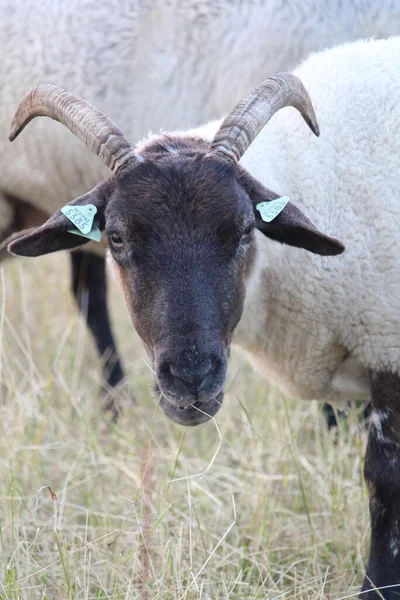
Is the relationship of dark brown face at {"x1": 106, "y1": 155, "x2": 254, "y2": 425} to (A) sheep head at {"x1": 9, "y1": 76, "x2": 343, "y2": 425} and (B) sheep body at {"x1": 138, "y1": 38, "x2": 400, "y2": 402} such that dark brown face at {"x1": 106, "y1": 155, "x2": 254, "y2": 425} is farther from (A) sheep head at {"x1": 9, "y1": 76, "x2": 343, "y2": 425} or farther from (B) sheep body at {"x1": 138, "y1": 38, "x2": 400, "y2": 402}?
(B) sheep body at {"x1": 138, "y1": 38, "x2": 400, "y2": 402}

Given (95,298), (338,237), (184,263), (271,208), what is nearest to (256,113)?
(271,208)

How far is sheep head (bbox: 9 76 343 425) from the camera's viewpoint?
3.27 metres

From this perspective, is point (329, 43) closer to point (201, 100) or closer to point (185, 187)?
point (201, 100)

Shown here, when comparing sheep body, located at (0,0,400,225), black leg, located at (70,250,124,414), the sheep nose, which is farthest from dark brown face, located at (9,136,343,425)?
black leg, located at (70,250,124,414)

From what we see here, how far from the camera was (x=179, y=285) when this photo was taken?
10.9 ft

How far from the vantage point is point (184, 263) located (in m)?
3.34

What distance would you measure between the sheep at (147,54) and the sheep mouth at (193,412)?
6.79 feet

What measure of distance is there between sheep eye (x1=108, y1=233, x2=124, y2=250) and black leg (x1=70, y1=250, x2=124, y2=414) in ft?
10.2

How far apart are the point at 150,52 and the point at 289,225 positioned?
196 cm

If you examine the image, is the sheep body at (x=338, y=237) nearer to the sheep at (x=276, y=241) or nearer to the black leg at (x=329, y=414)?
the sheep at (x=276, y=241)

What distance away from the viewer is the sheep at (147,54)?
498 centimetres

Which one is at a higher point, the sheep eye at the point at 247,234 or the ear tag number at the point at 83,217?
the sheep eye at the point at 247,234

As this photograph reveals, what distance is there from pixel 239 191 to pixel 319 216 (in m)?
0.53

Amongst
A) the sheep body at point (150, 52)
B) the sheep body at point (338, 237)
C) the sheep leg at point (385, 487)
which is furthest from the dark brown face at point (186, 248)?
the sheep body at point (150, 52)
